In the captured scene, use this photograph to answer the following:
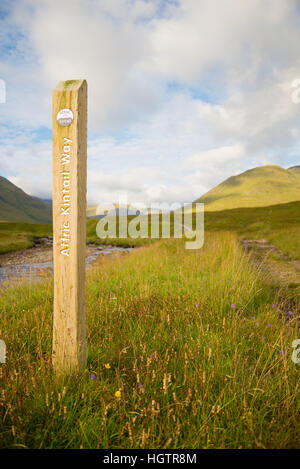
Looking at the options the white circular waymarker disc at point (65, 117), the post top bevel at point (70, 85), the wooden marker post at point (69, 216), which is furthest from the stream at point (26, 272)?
the post top bevel at point (70, 85)

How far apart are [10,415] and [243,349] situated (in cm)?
242

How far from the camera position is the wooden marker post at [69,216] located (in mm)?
2453

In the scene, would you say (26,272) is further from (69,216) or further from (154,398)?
(154,398)

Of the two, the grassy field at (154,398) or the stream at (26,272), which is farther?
the stream at (26,272)

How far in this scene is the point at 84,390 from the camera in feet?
7.13

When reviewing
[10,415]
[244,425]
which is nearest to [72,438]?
[10,415]

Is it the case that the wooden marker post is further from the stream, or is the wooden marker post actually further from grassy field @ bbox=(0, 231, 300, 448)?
the stream

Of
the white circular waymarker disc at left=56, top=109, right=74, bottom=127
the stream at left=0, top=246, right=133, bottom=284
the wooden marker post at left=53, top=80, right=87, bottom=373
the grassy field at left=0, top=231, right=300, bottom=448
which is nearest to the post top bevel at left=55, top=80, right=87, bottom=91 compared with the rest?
the wooden marker post at left=53, top=80, right=87, bottom=373

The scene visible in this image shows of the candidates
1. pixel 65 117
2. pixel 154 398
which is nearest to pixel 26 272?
pixel 65 117

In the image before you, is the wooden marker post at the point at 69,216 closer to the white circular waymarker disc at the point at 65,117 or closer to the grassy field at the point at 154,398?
the white circular waymarker disc at the point at 65,117

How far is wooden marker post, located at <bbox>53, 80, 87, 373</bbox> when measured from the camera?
2.45 m

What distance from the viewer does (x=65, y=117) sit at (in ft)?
8.11

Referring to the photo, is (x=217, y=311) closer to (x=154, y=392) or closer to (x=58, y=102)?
(x=154, y=392)
